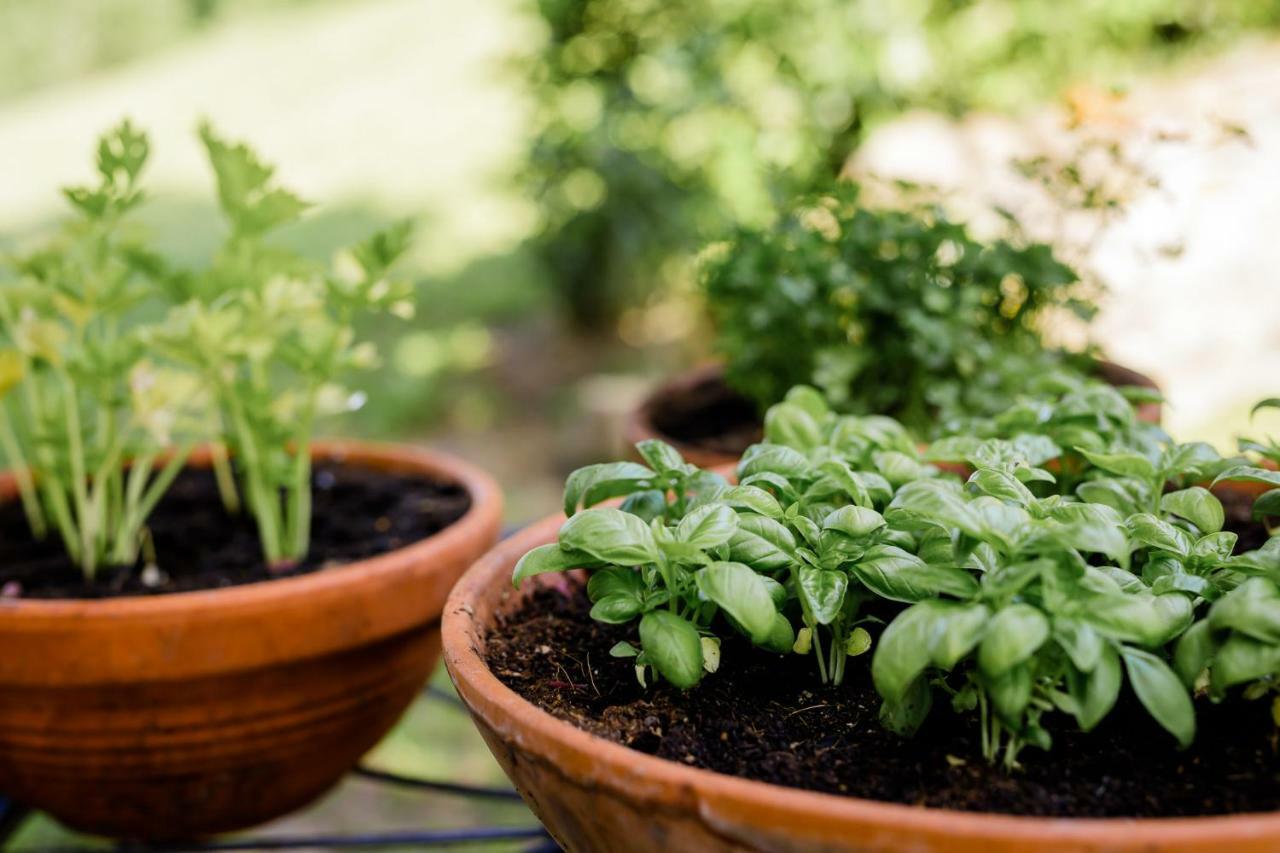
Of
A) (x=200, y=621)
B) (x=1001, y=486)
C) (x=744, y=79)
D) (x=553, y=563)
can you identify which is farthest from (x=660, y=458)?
(x=744, y=79)

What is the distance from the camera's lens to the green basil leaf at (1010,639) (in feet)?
2.00

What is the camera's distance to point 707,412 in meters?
1.65

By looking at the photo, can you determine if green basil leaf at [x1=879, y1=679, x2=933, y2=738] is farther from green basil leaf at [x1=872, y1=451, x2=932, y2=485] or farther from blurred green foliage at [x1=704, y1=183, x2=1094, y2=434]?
blurred green foliage at [x1=704, y1=183, x2=1094, y2=434]

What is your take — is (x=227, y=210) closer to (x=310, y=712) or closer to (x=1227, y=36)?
(x=310, y=712)

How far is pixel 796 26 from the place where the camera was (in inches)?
139

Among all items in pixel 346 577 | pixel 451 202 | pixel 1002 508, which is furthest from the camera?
pixel 451 202

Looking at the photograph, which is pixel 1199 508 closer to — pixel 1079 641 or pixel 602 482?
pixel 1079 641

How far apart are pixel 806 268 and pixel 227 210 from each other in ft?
2.25

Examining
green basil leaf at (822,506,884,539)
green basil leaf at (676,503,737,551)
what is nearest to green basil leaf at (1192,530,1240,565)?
green basil leaf at (822,506,884,539)

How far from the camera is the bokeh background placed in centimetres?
347

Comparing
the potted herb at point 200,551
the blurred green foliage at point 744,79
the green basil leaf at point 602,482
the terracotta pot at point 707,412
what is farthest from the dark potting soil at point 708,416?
the blurred green foliage at point 744,79

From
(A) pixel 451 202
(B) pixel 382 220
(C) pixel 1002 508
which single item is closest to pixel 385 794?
(C) pixel 1002 508

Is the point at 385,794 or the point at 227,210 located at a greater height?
the point at 227,210

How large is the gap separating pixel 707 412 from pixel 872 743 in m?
0.96
